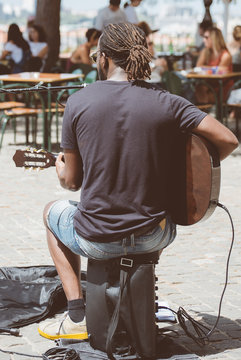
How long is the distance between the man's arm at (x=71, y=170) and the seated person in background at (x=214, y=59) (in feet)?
25.1

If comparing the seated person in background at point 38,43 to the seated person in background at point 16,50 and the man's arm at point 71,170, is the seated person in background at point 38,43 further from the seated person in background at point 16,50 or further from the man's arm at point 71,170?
the man's arm at point 71,170

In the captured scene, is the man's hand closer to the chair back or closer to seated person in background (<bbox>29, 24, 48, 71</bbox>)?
the chair back

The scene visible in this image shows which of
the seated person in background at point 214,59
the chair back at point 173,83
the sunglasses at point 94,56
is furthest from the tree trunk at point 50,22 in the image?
the sunglasses at point 94,56

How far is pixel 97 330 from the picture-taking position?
3.64 metres

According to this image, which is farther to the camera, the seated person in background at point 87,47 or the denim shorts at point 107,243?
the seated person in background at point 87,47

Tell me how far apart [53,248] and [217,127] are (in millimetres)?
1076

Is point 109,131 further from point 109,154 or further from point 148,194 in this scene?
point 148,194

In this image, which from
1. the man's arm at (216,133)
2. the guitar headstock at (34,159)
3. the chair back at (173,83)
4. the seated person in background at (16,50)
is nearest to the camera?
the man's arm at (216,133)

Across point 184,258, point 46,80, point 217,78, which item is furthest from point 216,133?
point 217,78

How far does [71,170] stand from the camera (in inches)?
144

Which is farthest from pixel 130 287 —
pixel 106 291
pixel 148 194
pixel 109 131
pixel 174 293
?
pixel 174 293

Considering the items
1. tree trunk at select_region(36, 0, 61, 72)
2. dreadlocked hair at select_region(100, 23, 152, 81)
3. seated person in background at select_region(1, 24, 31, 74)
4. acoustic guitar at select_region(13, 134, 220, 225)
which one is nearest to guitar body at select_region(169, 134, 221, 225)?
acoustic guitar at select_region(13, 134, 220, 225)

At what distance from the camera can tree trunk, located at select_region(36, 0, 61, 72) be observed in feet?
49.6

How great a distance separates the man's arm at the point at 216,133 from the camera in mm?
3453
